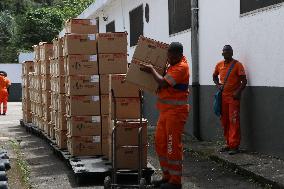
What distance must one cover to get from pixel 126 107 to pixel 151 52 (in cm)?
125

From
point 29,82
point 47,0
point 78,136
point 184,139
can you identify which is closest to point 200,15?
point 184,139

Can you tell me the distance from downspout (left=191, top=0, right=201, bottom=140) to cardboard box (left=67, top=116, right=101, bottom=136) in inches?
135

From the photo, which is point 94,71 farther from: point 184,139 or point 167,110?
point 184,139

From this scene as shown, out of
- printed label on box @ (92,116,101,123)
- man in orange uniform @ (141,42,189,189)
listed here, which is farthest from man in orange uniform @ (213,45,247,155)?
man in orange uniform @ (141,42,189,189)

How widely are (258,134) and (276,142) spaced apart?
63cm

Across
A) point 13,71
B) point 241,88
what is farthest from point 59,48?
point 13,71

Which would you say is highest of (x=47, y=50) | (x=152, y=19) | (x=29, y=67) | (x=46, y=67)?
(x=152, y=19)

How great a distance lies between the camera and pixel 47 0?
56625mm

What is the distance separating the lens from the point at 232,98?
9281 mm

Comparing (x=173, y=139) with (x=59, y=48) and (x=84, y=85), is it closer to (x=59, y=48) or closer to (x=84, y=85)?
(x=84, y=85)

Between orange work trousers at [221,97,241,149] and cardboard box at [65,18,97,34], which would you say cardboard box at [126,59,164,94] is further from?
orange work trousers at [221,97,241,149]

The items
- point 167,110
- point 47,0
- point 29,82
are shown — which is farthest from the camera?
point 47,0

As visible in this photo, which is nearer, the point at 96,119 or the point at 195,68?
the point at 96,119

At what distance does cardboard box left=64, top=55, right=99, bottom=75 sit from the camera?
344 inches
